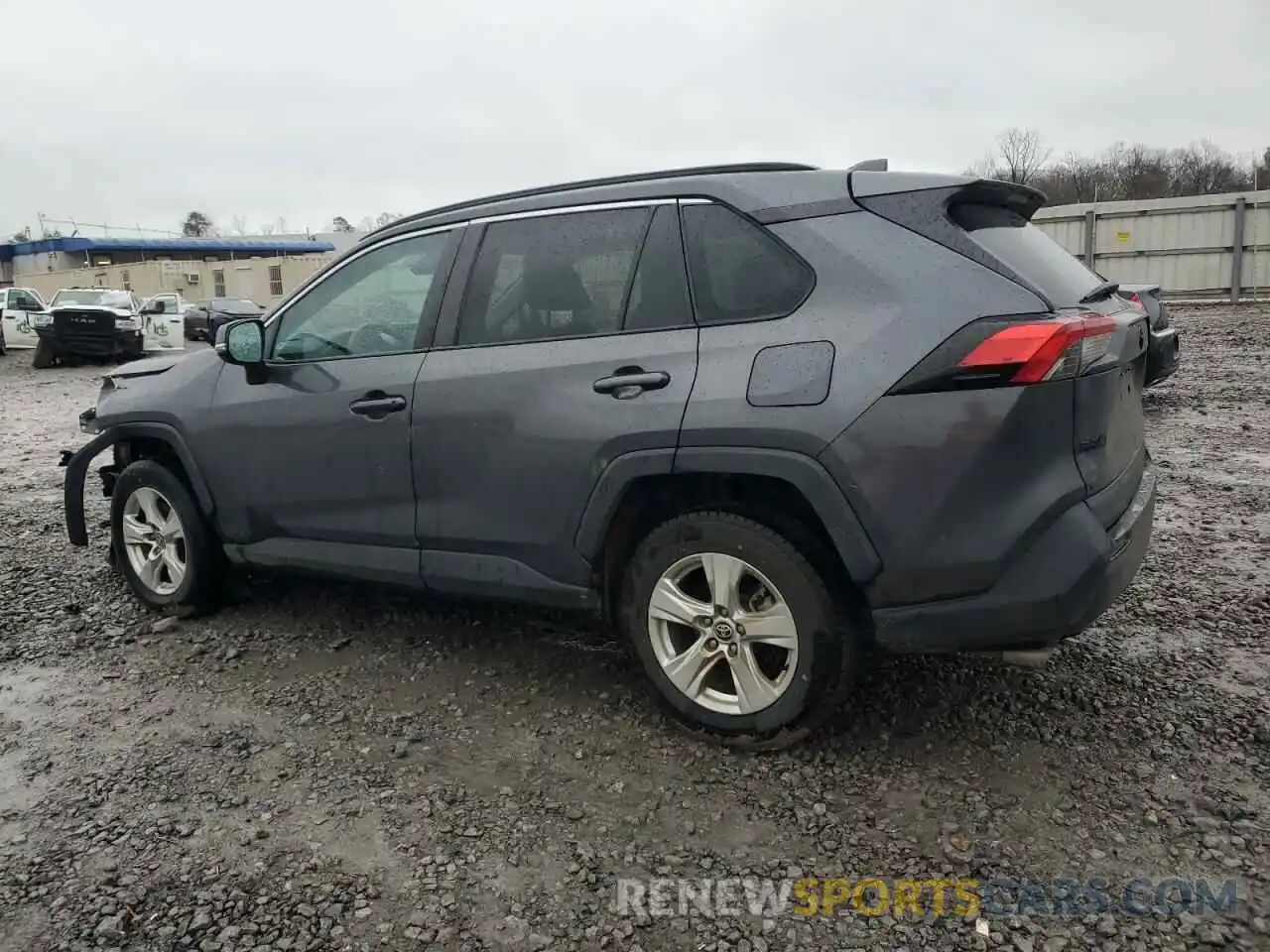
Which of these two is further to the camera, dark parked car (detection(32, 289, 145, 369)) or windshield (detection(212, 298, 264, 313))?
windshield (detection(212, 298, 264, 313))

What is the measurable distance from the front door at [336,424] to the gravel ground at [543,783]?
0.53m

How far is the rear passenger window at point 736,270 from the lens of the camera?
302cm

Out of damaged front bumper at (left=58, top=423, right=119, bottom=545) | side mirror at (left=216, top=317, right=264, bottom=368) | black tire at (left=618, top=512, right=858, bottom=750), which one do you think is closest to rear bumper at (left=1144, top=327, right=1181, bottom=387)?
black tire at (left=618, top=512, right=858, bottom=750)

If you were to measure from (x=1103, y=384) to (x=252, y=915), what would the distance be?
2.77 metres

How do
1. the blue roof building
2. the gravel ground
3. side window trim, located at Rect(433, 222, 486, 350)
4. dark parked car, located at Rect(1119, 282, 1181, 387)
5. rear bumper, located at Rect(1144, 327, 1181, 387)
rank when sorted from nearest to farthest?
the gravel ground, side window trim, located at Rect(433, 222, 486, 350), rear bumper, located at Rect(1144, 327, 1181, 387), dark parked car, located at Rect(1119, 282, 1181, 387), the blue roof building

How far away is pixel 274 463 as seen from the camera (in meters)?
4.10

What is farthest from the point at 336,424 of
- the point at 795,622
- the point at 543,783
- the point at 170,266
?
the point at 170,266

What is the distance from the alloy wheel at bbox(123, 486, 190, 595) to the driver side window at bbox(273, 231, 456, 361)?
108cm

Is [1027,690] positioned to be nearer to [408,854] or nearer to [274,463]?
[408,854]

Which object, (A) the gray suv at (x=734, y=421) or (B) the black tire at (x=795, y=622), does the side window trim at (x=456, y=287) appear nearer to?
(A) the gray suv at (x=734, y=421)

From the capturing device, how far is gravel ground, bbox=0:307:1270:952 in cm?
244

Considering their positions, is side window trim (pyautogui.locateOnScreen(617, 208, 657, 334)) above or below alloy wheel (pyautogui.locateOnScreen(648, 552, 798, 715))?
above

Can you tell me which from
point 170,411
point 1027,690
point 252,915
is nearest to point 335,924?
point 252,915

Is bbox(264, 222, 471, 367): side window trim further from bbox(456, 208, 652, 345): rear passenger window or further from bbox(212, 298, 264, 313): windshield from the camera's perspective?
bbox(212, 298, 264, 313): windshield
